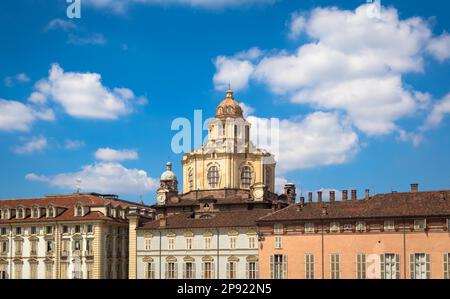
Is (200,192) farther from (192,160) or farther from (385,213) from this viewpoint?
(385,213)

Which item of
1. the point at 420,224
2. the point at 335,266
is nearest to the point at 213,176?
the point at 335,266

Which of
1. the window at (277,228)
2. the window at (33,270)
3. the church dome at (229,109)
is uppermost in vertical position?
the church dome at (229,109)

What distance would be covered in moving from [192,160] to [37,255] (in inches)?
1086

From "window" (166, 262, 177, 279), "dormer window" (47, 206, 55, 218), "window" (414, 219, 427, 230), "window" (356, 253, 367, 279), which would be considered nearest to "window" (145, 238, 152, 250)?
"window" (166, 262, 177, 279)

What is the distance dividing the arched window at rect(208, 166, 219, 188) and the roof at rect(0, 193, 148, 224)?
1233cm

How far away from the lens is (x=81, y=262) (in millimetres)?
101250

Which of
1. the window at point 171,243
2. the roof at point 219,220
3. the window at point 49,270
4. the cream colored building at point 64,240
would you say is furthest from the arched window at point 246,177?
the window at point 49,270

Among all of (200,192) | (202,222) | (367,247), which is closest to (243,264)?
(202,222)

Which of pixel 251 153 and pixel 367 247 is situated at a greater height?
pixel 251 153

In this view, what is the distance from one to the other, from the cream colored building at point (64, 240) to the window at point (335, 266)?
2944 centimetres

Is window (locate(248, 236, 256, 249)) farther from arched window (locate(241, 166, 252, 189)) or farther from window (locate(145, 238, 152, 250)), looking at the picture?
arched window (locate(241, 166, 252, 189))

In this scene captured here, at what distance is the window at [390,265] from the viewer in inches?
3270

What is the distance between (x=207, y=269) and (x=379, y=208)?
69.5ft

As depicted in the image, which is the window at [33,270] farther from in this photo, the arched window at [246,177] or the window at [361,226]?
the window at [361,226]
